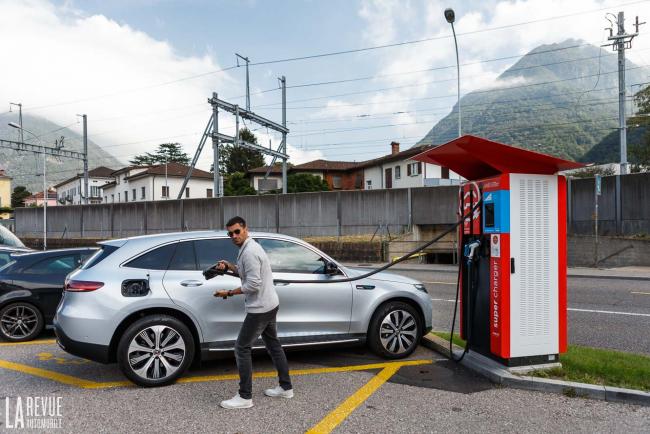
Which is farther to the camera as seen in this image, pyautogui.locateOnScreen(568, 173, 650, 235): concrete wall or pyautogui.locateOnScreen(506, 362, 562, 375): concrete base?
pyautogui.locateOnScreen(568, 173, 650, 235): concrete wall

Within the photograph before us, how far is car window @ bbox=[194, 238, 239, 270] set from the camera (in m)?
5.34

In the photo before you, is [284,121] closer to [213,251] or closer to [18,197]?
[213,251]

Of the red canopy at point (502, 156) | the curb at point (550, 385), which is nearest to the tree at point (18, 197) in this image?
the red canopy at point (502, 156)

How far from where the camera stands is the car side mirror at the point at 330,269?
18.5 feet

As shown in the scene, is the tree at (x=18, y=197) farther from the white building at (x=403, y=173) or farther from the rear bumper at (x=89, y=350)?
the rear bumper at (x=89, y=350)

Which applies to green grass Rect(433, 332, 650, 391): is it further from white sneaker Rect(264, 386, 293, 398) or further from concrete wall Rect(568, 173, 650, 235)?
concrete wall Rect(568, 173, 650, 235)

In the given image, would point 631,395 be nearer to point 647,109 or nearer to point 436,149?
point 436,149

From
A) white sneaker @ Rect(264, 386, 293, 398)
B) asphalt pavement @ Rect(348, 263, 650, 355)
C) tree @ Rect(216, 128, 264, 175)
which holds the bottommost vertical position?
asphalt pavement @ Rect(348, 263, 650, 355)

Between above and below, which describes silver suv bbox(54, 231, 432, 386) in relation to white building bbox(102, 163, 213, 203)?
below

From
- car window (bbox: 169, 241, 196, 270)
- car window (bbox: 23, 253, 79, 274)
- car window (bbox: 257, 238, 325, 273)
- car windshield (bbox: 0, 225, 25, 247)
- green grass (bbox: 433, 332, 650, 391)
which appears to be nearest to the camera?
green grass (bbox: 433, 332, 650, 391)

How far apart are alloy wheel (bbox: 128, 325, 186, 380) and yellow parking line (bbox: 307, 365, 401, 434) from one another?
1.74 metres

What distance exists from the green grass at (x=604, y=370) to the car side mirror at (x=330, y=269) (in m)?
2.34

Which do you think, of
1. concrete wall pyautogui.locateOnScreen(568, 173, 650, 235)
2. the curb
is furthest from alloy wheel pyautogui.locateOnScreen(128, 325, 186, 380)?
concrete wall pyautogui.locateOnScreen(568, 173, 650, 235)

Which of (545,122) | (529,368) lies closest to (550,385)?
(529,368)
